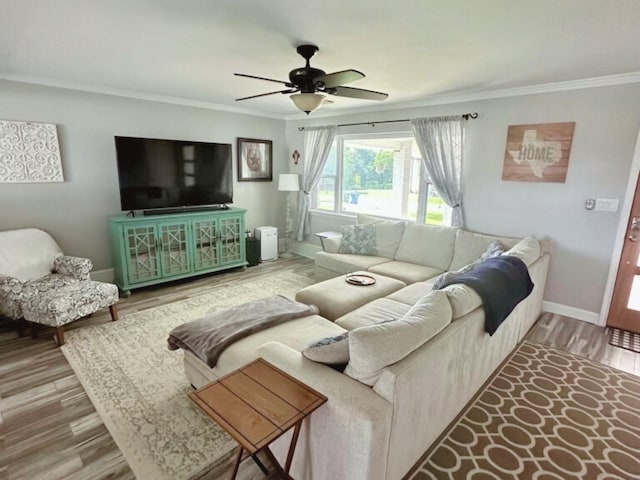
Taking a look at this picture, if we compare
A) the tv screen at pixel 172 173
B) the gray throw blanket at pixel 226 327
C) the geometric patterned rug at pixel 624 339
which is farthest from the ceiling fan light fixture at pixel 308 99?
the geometric patterned rug at pixel 624 339

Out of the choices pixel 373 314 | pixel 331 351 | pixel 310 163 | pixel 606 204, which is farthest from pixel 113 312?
pixel 606 204

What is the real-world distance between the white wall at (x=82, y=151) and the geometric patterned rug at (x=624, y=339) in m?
5.52

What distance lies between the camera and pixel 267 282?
471 centimetres

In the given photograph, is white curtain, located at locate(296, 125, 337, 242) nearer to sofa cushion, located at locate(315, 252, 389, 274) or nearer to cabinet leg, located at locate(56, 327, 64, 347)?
sofa cushion, located at locate(315, 252, 389, 274)

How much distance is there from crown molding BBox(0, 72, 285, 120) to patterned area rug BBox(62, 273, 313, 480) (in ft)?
8.71

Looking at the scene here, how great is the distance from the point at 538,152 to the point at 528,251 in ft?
4.07

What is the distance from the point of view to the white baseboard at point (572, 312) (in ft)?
11.5

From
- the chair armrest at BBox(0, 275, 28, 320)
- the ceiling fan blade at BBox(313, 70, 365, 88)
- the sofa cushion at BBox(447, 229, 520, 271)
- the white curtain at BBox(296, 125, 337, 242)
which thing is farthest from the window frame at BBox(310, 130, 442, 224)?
the chair armrest at BBox(0, 275, 28, 320)

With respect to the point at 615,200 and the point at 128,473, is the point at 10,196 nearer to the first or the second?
the point at 128,473

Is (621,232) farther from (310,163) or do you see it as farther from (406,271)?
(310,163)

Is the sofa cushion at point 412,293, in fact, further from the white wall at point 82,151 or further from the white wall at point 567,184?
the white wall at point 82,151

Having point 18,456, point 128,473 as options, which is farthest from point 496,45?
point 18,456

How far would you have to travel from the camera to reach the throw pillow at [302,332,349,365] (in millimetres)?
1618

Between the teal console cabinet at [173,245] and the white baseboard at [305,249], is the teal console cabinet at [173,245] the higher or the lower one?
the higher one
